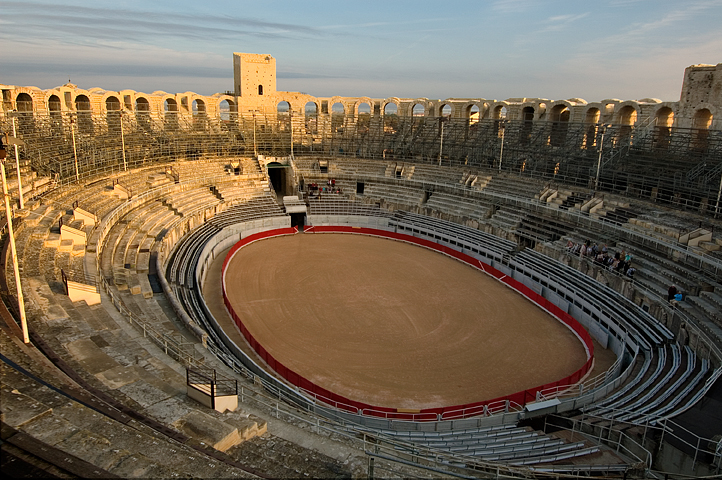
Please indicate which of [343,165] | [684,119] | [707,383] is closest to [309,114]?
[343,165]

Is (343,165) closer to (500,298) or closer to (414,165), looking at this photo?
(414,165)

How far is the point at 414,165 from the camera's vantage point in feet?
117

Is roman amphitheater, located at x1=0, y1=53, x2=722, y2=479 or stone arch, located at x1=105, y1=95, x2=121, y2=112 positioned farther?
stone arch, located at x1=105, y1=95, x2=121, y2=112

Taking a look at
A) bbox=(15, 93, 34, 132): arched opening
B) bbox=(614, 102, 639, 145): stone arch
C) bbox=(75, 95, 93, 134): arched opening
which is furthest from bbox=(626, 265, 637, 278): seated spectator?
bbox=(15, 93, 34, 132): arched opening

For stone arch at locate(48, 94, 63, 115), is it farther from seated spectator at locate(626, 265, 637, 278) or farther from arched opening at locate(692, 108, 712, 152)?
arched opening at locate(692, 108, 712, 152)

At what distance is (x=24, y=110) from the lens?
3134 cm

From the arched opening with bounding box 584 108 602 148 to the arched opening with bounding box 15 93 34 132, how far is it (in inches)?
1163

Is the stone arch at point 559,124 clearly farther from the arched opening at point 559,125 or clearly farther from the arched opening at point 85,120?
the arched opening at point 85,120

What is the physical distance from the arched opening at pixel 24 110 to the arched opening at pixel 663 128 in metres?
31.9

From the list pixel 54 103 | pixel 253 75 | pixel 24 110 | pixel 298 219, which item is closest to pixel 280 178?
pixel 298 219

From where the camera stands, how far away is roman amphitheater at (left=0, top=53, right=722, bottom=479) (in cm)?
880

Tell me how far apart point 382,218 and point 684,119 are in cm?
1747

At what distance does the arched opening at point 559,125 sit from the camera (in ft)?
104

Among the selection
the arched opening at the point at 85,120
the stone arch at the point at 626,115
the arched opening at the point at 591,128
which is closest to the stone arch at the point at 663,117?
the stone arch at the point at 626,115
